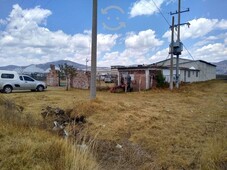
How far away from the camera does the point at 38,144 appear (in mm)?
4320

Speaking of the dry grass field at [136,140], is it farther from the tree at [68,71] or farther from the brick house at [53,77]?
the brick house at [53,77]

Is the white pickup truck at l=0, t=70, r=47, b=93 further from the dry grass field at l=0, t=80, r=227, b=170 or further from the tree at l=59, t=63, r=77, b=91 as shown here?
the dry grass field at l=0, t=80, r=227, b=170

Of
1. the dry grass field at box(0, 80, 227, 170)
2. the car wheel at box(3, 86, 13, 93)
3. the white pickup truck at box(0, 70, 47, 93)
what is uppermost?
the white pickup truck at box(0, 70, 47, 93)

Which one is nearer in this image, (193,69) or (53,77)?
(53,77)

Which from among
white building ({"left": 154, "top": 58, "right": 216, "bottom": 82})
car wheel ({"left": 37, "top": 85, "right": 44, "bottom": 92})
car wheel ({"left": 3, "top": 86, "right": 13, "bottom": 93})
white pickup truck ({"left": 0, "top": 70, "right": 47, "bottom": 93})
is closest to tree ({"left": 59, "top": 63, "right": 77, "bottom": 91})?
car wheel ({"left": 37, "top": 85, "right": 44, "bottom": 92})

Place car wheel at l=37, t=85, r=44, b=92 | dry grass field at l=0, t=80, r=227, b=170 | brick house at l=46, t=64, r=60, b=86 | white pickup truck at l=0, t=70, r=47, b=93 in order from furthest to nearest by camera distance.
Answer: brick house at l=46, t=64, r=60, b=86 → car wheel at l=37, t=85, r=44, b=92 → white pickup truck at l=0, t=70, r=47, b=93 → dry grass field at l=0, t=80, r=227, b=170

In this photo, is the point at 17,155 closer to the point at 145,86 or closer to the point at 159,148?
the point at 159,148

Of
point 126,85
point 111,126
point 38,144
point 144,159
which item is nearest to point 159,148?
point 144,159

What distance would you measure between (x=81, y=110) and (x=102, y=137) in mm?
3312

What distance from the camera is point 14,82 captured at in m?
21.8

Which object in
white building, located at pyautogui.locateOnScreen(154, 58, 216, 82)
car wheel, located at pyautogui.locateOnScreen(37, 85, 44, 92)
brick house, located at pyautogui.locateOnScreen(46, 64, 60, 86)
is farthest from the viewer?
white building, located at pyautogui.locateOnScreen(154, 58, 216, 82)

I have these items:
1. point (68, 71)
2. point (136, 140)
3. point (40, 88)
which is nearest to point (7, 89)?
point (40, 88)

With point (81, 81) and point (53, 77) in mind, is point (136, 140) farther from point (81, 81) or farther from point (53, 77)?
point (53, 77)

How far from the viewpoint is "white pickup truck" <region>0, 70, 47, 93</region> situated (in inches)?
834
